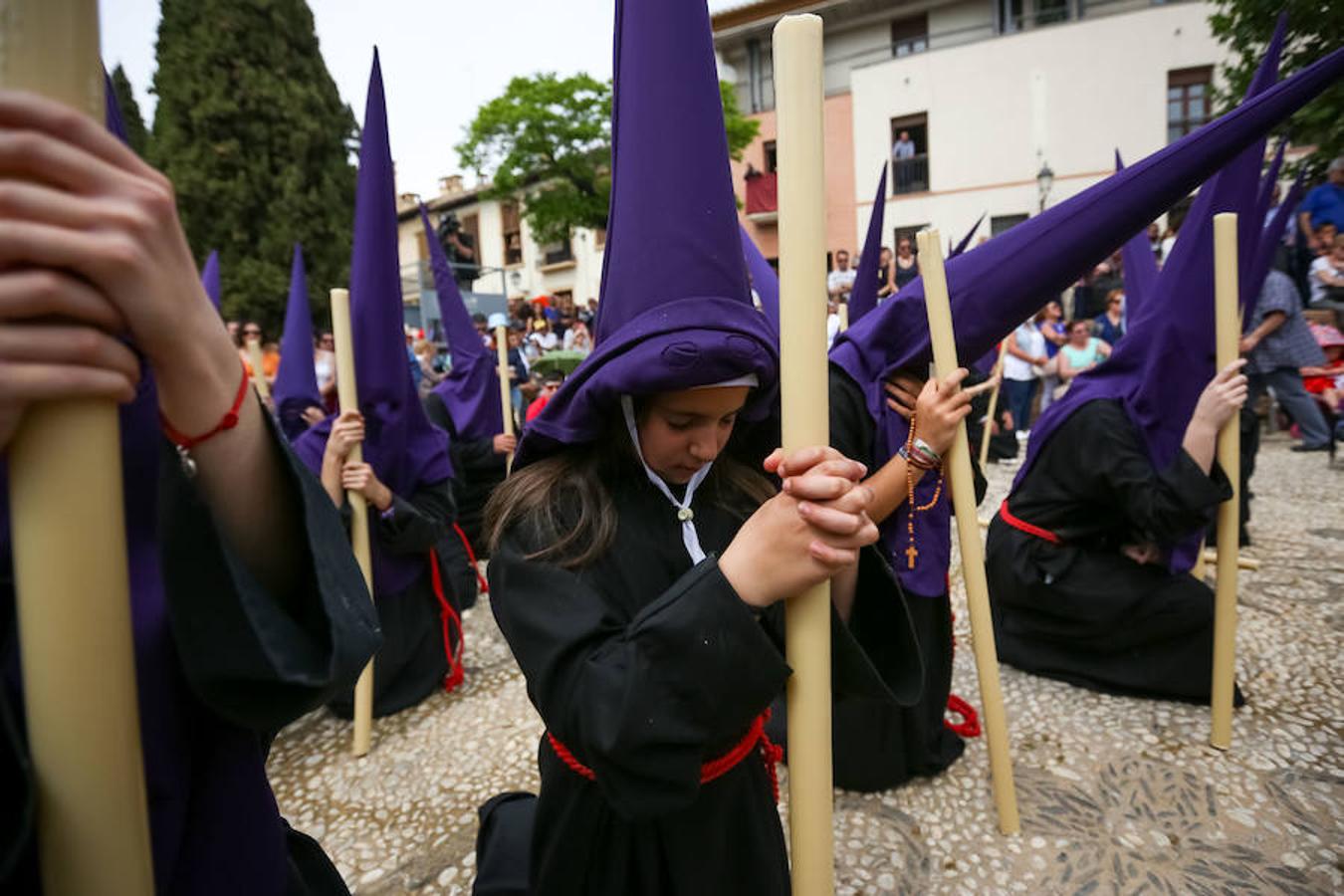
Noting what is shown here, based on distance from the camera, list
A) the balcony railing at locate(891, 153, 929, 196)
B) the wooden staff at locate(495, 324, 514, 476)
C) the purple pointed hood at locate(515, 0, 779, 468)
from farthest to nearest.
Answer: the balcony railing at locate(891, 153, 929, 196)
the wooden staff at locate(495, 324, 514, 476)
the purple pointed hood at locate(515, 0, 779, 468)

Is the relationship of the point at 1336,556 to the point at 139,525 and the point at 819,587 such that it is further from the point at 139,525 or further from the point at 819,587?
the point at 139,525

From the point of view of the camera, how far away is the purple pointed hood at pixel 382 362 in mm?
2768

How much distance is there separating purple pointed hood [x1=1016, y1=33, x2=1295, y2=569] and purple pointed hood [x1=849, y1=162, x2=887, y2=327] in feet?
3.43

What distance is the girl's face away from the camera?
1.28 m

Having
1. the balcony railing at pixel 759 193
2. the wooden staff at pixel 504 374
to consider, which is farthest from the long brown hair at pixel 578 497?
the balcony railing at pixel 759 193

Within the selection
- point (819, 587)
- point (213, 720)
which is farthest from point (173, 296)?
point (819, 587)

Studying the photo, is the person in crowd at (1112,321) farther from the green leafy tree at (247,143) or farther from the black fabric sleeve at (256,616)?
the green leafy tree at (247,143)

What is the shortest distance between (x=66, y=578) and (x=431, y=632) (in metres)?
3.18

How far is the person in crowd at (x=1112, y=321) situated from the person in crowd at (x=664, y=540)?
9750 mm

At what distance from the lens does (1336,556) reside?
14.5 feet

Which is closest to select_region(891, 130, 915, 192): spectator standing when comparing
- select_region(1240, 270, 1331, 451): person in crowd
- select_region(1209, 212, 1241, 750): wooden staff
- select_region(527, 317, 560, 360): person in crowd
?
select_region(527, 317, 560, 360): person in crowd

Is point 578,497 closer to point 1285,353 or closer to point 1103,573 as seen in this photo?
point 1103,573

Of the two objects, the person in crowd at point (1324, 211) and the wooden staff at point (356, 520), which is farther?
the person in crowd at point (1324, 211)

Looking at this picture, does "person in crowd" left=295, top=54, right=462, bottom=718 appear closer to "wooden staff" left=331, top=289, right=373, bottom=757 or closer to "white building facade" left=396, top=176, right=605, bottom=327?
"wooden staff" left=331, top=289, right=373, bottom=757
